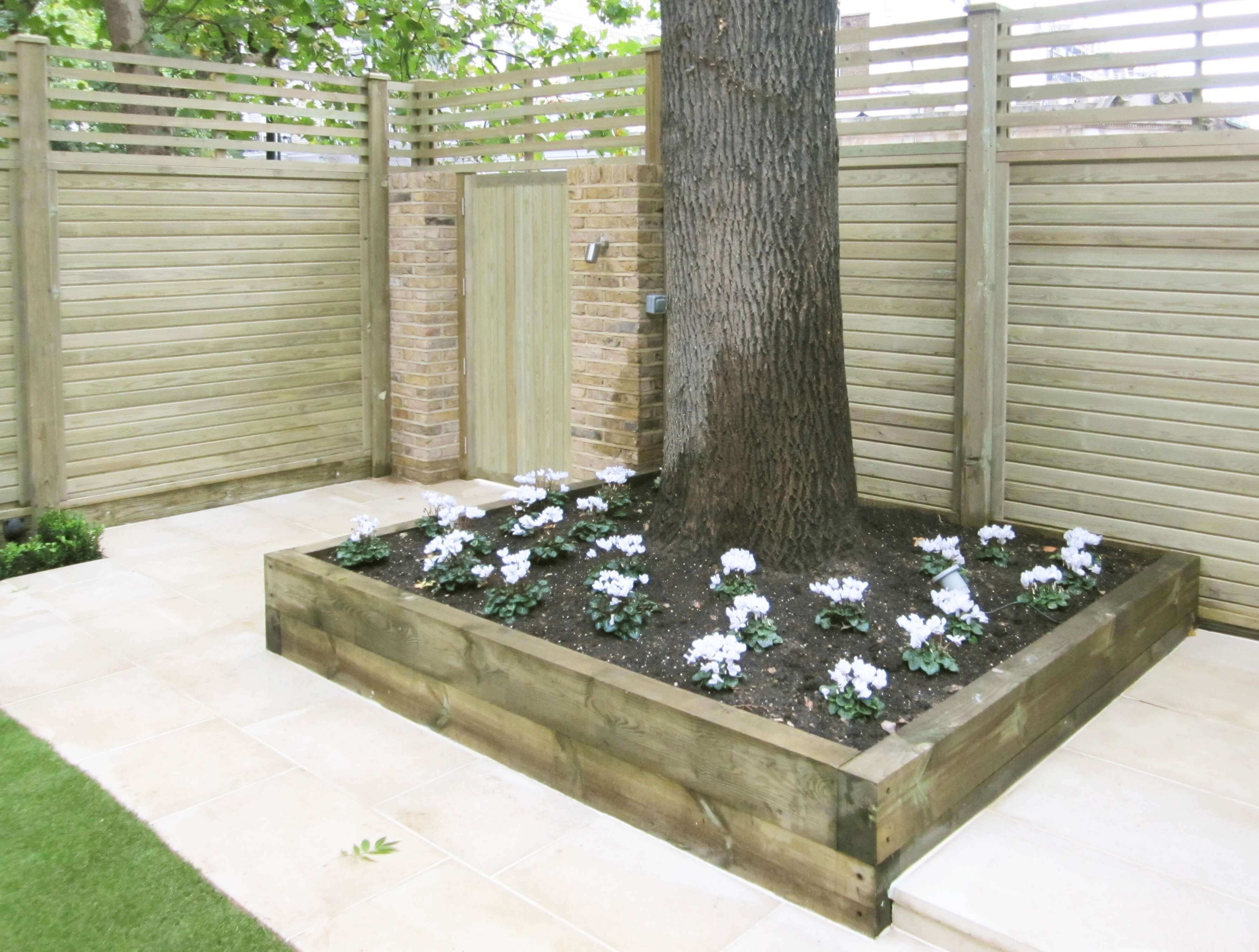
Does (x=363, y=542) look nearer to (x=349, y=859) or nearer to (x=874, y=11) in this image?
(x=349, y=859)

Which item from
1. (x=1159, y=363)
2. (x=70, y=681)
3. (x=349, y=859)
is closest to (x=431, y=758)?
(x=349, y=859)

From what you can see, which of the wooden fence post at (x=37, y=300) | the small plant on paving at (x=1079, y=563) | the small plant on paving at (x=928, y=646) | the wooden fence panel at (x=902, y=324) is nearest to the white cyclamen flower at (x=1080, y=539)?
the small plant on paving at (x=1079, y=563)

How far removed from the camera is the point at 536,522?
5.12m

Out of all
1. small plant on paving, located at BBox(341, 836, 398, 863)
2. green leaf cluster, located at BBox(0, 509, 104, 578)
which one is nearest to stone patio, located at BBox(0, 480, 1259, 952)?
small plant on paving, located at BBox(341, 836, 398, 863)

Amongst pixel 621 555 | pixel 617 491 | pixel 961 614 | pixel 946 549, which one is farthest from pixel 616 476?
pixel 961 614

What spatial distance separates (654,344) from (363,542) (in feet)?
8.01

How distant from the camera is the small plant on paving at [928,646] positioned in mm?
3752

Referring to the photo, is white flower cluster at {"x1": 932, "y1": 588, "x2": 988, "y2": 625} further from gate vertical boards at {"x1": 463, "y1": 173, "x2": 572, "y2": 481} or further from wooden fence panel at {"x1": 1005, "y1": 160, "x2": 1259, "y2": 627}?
gate vertical boards at {"x1": 463, "y1": 173, "x2": 572, "y2": 481}

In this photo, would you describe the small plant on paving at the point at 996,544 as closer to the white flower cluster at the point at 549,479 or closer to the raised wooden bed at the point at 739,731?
the raised wooden bed at the point at 739,731

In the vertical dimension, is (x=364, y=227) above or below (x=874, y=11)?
below

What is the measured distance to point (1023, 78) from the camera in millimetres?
5402

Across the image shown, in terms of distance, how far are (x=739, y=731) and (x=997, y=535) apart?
2.23 m

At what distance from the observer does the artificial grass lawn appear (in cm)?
296

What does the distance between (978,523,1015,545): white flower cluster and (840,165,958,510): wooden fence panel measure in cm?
69
